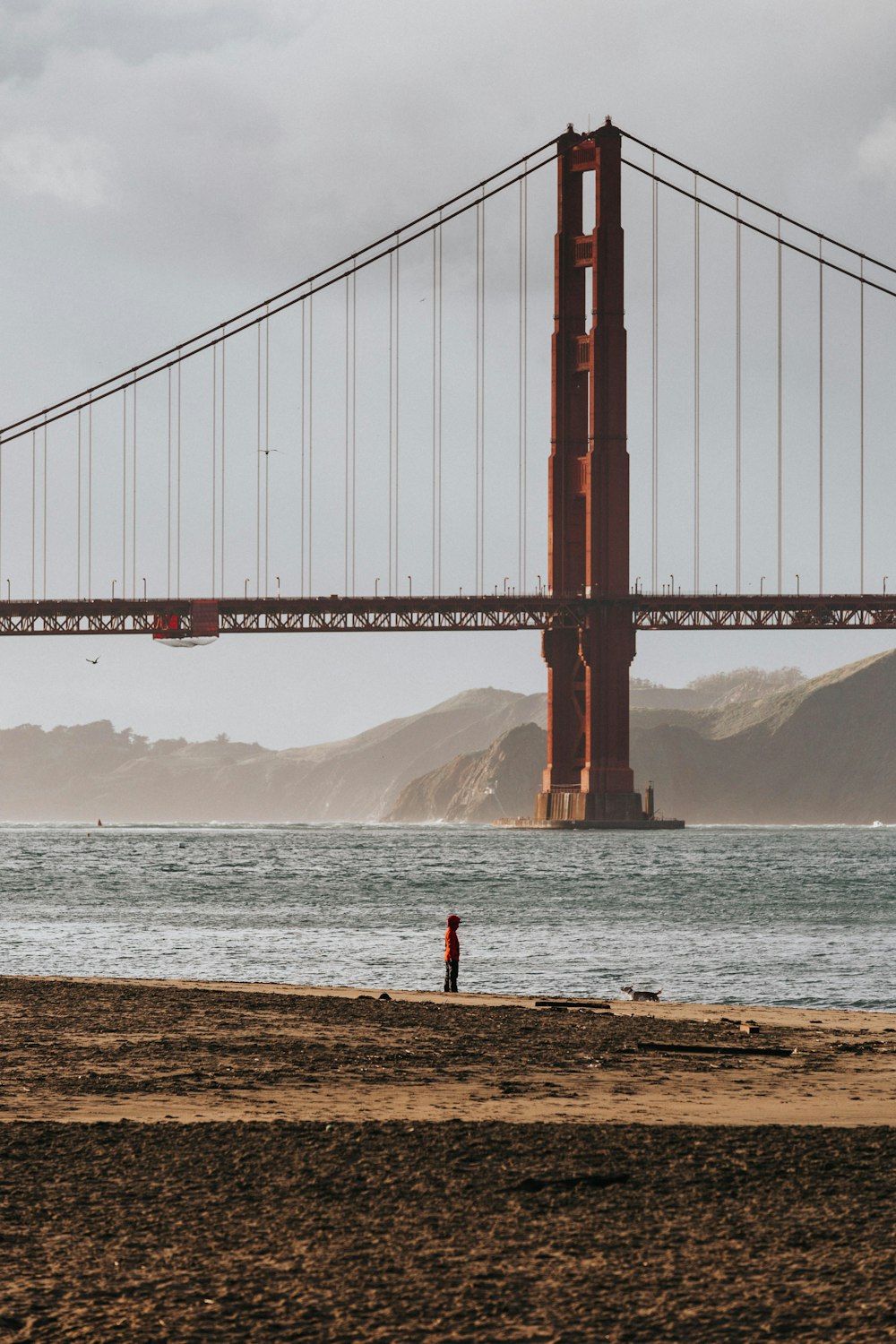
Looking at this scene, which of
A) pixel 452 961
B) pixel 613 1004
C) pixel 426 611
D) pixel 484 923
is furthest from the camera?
pixel 426 611

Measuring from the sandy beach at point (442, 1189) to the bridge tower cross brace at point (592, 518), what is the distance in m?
92.6

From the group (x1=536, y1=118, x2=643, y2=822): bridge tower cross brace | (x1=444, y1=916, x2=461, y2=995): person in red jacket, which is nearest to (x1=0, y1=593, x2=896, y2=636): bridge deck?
(x1=536, y1=118, x2=643, y2=822): bridge tower cross brace

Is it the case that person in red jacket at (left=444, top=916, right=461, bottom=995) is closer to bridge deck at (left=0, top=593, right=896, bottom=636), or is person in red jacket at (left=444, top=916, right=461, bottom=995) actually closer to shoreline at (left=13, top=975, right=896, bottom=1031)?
shoreline at (left=13, top=975, right=896, bottom=1031)

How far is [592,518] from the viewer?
106 meters

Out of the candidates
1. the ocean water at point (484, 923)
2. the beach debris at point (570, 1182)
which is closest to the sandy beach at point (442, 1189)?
the beach debris at point (570, 1182)

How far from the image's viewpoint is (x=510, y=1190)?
25.9 ft

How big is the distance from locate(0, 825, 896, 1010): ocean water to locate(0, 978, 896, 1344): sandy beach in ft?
35.6

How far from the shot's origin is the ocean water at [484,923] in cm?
2600

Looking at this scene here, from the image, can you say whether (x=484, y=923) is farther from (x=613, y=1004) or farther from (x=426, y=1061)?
(x=426, y=1061)

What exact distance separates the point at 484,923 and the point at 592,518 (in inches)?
2759

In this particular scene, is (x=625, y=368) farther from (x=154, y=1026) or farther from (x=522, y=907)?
(x=154, y=1026)

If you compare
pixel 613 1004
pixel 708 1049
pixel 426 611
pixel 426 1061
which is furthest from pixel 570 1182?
pixel 426 611

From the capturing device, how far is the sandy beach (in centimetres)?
602

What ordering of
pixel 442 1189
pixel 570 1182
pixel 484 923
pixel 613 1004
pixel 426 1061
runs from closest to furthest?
pixel 442 1189 → pixel 570 1182 → pixel 426 1061 → pixel 613 1004 → pixel 484 923
